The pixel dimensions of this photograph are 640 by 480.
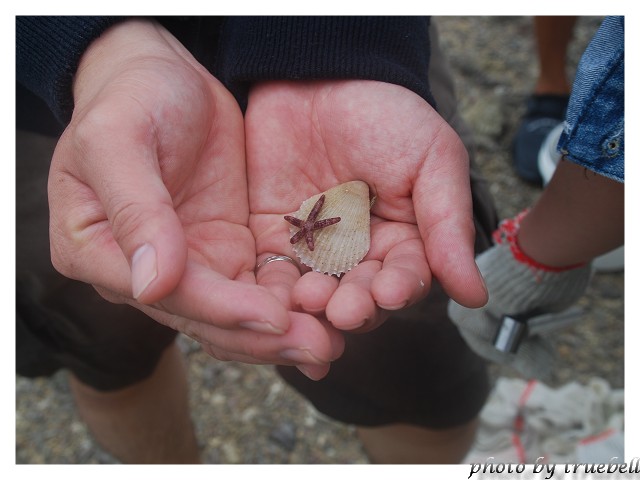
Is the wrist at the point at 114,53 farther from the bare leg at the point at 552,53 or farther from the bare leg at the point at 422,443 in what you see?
the bare leg at the point at 552,53

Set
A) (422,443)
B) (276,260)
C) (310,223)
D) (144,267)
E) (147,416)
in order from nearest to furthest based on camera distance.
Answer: (144,267) → (276,260) → (310,223) → (422,443) → (147,416)

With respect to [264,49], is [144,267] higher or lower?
lower

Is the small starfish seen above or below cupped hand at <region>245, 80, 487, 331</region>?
below

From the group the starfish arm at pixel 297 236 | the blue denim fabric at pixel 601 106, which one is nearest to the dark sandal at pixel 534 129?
the blue denim fabric at pixel 601 106

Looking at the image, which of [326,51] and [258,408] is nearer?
[326,51]

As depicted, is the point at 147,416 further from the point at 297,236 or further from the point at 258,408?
the point at 297,236

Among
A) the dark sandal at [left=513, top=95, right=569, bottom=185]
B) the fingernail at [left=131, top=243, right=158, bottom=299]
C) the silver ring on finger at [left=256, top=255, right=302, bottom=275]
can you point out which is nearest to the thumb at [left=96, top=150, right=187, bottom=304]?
the fingernail at [left=131, top=243, right=158, bottom=299]

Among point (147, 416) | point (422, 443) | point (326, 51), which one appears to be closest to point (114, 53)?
point (326, 51)

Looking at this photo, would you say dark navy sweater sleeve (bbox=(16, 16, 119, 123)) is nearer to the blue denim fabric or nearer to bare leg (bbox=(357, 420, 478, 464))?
the blue denim fabric
